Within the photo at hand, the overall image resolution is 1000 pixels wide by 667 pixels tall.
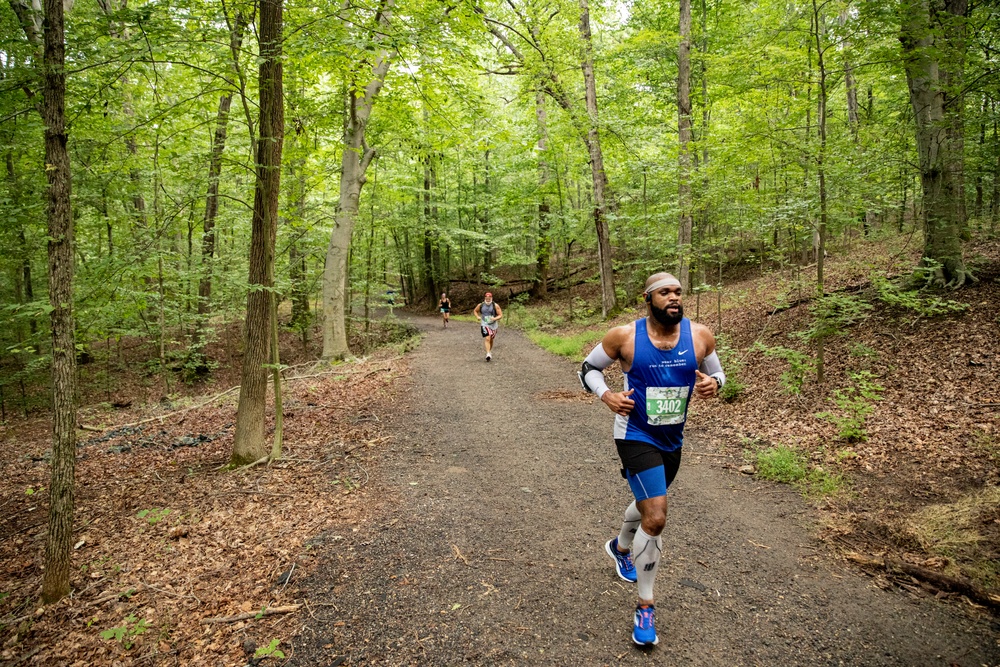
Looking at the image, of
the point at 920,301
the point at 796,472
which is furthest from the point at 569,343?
the point at 796,472

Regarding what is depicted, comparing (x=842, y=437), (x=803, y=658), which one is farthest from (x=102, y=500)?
(x=842, y=437)

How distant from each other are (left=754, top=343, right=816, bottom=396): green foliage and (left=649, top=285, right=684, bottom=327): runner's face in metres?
5.40

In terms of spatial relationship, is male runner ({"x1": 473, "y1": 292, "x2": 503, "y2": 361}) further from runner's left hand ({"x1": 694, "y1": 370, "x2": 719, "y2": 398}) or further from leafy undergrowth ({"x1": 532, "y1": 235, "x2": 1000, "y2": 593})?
runner's left hand ({"x1": 694, "y1": 370, "x2": 719, "y2": 398})

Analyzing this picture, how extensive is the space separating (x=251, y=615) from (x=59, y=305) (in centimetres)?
291

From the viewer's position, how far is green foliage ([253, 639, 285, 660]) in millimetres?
3113

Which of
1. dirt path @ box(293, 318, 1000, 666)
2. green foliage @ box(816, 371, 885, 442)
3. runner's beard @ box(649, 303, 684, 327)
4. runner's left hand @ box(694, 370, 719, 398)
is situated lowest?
dirt path @ box(293, 318, 1000, 666)

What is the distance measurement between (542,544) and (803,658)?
2.07m

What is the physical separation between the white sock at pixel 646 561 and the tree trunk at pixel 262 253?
514cm

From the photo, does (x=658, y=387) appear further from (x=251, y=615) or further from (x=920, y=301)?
(x=920, y=301)

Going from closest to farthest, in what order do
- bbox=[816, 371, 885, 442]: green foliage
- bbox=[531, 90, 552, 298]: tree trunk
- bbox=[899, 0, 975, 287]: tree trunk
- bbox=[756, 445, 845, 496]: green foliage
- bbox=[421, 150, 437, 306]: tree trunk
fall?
1. bbox=[756, 445, 845, 496]: green foliage
2. bbox=[816, 371, 885, 442]: green foliage
3. bbox=[899, 0, 975, 287]: tree trunk
4. bbox=[531, 90, 552, 298]: tree trunk
5. bbox=[421, 150, 437, 306]: tree trunk

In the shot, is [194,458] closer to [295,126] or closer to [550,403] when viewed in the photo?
[550,403]

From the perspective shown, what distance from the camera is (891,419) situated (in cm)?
617

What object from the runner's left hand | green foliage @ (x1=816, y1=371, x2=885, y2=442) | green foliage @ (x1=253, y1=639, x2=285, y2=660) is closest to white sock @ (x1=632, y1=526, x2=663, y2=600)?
the runner's left hand

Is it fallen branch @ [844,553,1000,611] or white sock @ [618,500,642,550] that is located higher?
white sock @ [618,500,642,550]
